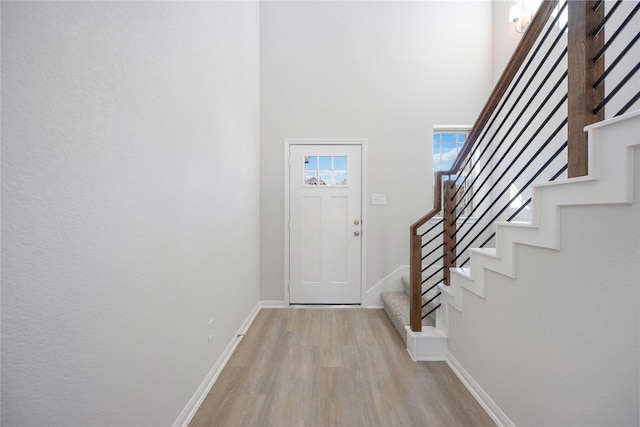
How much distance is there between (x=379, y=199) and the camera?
3045mm

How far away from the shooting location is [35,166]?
2.13ft

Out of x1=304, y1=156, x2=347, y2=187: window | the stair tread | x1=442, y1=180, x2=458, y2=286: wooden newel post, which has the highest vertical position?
x1=304, y1=156, x2=347, y2=187: window

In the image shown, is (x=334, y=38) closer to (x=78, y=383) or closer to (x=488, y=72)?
(x=488, y=72)

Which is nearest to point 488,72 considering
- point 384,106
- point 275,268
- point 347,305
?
point 384,106

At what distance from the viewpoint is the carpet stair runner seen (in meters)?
2.18

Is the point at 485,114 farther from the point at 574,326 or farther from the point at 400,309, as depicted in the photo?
the point at 400,309

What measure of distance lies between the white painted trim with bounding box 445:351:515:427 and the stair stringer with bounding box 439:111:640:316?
561mm

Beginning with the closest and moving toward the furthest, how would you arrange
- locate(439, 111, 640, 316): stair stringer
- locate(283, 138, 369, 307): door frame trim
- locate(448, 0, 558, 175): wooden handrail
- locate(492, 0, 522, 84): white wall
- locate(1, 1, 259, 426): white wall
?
locate(1, 1, 259, 426): white wall → locate(439, 111, 640, 316): stair stringer → locate(448, 0, 558, 175): wooden handrail → locate(492, 0, 522, 84): white wall → locate(283, 138, 369, 307): door frame trim

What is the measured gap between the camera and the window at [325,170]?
121 inches

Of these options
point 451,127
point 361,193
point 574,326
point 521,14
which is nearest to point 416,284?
point 574,326

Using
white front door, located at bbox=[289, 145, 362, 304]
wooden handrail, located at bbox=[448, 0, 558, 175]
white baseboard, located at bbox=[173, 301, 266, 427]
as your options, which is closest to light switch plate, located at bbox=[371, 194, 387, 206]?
white front door, located at bbox=[289, 145, 362, 304]

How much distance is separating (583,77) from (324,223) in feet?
7.82

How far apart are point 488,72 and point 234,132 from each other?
3.04 metres

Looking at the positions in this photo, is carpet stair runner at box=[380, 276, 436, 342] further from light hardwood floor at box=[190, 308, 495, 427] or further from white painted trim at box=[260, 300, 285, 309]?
white painted trim at box=[260, 300, 285, 309]
